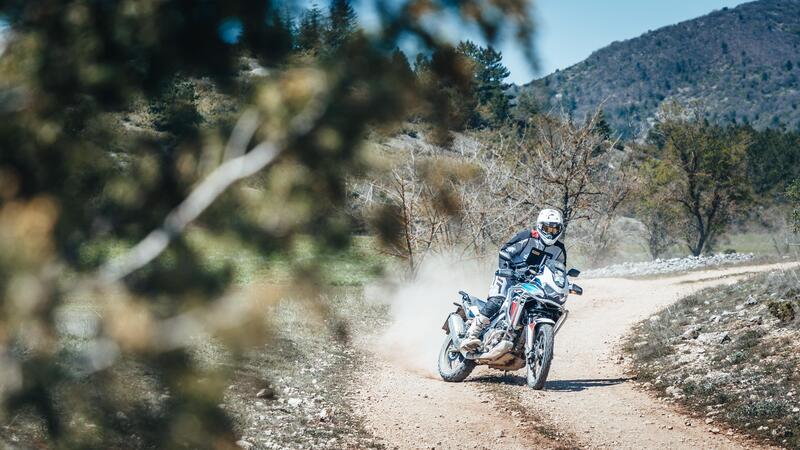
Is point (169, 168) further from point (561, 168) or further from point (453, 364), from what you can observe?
point (561, 168)

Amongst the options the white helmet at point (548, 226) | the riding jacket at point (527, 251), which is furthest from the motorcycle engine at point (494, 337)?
the white helmet at point (548, 226)

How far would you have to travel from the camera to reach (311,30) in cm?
231

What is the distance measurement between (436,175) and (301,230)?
42cm

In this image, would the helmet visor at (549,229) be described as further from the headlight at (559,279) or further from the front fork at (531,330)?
the front fork at (531,330)

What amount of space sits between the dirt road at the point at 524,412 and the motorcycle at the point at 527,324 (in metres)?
0.36

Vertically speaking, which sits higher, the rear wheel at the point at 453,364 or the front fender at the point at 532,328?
the front fender at the point at 532,328

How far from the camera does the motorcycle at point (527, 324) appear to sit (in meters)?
9.74

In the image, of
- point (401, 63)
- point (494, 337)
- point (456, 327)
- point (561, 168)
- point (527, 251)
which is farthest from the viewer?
point (561, 168)

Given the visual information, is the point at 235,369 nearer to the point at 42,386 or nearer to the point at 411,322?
the point at 42,386

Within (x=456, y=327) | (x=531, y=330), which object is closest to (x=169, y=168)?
(x=531, y=330)

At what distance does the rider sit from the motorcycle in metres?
0.08

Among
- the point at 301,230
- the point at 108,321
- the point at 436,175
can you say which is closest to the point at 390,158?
the point at 436,175

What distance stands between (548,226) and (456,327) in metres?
1.77

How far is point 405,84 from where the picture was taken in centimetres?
226
